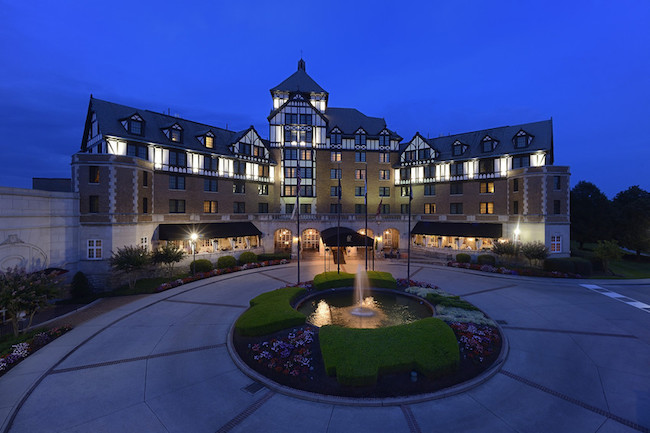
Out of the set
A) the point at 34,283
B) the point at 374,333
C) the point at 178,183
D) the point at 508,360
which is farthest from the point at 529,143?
the point at 34,283

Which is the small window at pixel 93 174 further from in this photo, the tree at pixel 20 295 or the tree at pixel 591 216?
the tree at pixel 591 216

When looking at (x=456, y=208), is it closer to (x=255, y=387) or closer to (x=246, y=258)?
(x=246, y=258)

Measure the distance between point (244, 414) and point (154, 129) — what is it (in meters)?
37.4

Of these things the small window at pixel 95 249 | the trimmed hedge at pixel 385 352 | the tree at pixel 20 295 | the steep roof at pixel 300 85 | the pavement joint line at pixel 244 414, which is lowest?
the pavement joint line at pixel 244 414

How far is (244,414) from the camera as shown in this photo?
30.8 feet

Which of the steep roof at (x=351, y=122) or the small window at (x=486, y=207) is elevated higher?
the steep roof at (x=351, y=122)

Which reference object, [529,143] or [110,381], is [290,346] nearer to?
[110,381]

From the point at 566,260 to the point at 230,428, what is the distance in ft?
123

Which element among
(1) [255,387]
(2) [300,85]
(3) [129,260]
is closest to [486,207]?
(2) [300,85]

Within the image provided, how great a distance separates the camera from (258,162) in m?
43.5

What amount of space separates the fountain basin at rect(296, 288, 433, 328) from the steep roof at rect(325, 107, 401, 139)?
32.6 meters

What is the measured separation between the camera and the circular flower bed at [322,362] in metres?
10.7

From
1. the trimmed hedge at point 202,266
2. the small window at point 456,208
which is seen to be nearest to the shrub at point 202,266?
the trimmed hedge at point 202,266

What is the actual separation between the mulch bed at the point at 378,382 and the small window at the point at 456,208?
33.8 m
